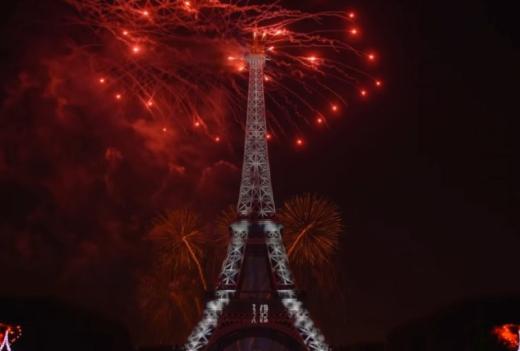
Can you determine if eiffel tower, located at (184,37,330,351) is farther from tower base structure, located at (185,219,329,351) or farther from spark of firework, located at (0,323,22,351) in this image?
spark of firework, located at (0,323,22,351)

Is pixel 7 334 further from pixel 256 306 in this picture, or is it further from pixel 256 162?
pixel 256 162

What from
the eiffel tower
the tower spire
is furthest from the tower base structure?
the tower spire

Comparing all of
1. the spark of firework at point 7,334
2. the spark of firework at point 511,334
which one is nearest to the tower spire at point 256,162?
the spark of firework at point 7,334

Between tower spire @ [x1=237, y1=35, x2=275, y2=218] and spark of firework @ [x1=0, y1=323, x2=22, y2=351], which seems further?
tower spire @ [x1=237, y1=35, x2=275, y2=218]

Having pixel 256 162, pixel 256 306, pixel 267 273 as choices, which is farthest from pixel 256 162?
pixel 256 306

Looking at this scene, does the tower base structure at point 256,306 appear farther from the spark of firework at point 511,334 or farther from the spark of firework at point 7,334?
the spark of firework at point 511,334

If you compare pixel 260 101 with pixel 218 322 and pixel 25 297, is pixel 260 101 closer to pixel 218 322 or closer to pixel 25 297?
pixel 218 322

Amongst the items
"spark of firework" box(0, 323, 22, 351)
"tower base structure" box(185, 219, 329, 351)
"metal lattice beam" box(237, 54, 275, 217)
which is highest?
"metal lattice beam" box(237, 54, 275, 217)
